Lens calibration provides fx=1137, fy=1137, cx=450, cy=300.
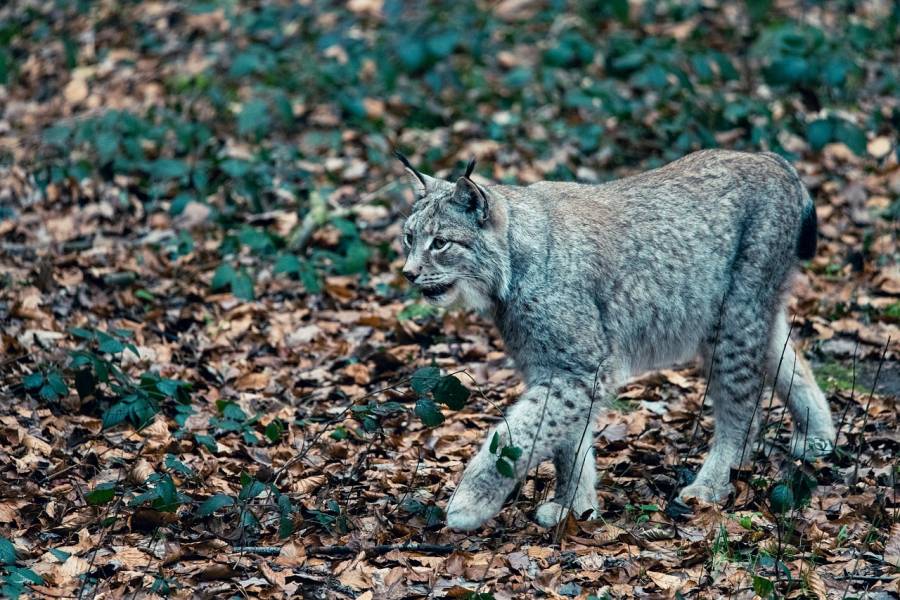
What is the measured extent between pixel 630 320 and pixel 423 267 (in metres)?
1.11

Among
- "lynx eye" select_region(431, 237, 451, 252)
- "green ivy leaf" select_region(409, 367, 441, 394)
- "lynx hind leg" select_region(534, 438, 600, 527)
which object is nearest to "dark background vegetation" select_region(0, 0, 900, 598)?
"green ivy leaf" select_region(409, 367, 441, 394)

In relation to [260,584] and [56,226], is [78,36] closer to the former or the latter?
[56,226]

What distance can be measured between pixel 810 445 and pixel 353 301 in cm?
337

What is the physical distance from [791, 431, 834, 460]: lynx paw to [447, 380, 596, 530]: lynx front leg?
1.22 m

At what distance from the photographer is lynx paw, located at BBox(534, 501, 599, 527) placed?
17.1 ft

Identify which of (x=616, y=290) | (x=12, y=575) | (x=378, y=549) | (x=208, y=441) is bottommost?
(x=378, y=549)

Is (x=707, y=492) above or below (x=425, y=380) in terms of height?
below

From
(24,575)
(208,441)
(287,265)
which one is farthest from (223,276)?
(24,575)

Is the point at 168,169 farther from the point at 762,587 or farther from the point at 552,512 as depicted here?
the point at 762,587

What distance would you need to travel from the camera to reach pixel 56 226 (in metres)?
8.77

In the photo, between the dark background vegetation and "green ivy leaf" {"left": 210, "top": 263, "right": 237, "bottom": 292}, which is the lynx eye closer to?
the dark background vegetation

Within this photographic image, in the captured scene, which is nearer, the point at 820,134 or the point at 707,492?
the point at 707,492

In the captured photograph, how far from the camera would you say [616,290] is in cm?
567

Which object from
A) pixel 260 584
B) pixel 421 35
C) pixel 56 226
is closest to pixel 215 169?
pixel 56 226
